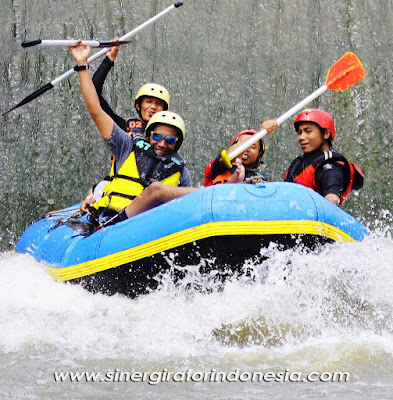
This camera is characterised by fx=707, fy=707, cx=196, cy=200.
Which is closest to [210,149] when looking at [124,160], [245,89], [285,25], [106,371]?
[245,89]

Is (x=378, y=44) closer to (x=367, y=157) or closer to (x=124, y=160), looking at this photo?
(x=367, y=157)

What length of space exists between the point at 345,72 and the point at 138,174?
1737 mm

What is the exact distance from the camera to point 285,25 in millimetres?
7871

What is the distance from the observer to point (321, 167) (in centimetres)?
438

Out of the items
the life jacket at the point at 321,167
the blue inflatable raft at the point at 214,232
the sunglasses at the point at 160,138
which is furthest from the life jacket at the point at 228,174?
the blue inflatable raft at the point at 214,232

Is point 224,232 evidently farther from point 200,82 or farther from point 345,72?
point 200,82

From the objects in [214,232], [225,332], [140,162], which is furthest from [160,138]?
[225,332]

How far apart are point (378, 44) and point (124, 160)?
4.50m

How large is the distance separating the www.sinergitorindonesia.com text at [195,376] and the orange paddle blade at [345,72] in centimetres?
256

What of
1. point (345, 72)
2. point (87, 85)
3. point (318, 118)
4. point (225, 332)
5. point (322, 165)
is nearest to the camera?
point (225, 332)

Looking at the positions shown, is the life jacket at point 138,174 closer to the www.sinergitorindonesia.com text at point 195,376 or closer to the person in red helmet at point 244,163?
the person in red helmet at point 244,163

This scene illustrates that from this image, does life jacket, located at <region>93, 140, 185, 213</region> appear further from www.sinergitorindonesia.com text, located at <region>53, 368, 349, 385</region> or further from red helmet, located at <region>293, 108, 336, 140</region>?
www.sinergitorindonesia.com text, located at <region>53, 368, 349, 385</region>

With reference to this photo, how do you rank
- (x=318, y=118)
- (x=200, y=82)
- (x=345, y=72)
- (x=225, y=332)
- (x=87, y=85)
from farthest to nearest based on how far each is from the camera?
(x=200, y=82), (x=345, y=72), (x=318, y=118), (x=87, y=85), (x=225, y=332)

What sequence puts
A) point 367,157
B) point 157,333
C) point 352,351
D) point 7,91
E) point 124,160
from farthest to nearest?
point 367,157, point 7,91, point 124,160, point 157,333, point 352,351
